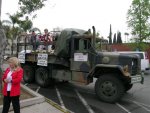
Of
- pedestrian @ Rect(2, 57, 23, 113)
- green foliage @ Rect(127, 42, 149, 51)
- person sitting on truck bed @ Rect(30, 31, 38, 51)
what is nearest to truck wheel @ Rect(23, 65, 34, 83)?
person sitting on truck bed @ Rect(30, 31, 38, 51)

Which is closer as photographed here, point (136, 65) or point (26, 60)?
point (136, 65)

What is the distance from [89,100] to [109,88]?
0.85 meters

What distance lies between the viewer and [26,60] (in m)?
14.4

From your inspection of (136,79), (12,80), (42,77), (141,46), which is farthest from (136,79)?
(141,46)

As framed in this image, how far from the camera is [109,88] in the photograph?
1041cm

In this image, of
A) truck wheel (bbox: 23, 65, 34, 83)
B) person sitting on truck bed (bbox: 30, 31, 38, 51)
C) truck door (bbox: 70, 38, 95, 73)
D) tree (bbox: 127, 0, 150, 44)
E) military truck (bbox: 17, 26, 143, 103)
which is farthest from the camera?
tree (bbox: 127, 0, 150, 44)

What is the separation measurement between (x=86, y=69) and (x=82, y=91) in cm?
150

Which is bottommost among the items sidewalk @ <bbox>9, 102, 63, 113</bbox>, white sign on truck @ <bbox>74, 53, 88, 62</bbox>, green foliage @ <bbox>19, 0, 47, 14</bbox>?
sidewalk @ <bbox>9, 102, 63, 113</bbox>

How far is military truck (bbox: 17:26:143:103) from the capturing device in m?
10.4

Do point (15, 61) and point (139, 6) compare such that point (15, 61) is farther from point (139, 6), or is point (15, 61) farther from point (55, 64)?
point (139, 6)

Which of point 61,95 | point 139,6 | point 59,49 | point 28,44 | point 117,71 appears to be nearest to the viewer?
point 117,71

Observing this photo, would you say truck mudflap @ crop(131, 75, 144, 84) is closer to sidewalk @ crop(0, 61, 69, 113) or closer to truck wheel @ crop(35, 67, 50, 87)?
sidewalk @ crop(0, 61, 69, 113)

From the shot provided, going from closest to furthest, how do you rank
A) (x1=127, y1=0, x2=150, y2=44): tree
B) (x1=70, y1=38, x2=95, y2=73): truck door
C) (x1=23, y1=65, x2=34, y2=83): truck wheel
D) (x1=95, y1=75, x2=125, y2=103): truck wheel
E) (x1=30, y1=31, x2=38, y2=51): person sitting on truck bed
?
(x1=95, y1=75, x2=125, y2=103): truck wheel < (x1=70, y1=38, x2=95, y2=73): truck door < (x1=30, y1=31, x2=38, y2=51): person sitting on truck bed < (x1=23, y1=65, x2=34, y2=83): truck wheel < (x1=127, y1=0, x2=150, y2=44): tree

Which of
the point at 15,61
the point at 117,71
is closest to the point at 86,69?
the point at 117,71
